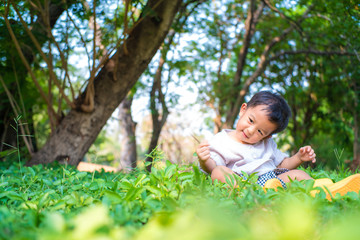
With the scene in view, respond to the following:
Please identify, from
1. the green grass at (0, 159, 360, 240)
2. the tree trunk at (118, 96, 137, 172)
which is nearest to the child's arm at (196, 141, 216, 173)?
the green grass at (0, 159, 360, 240)

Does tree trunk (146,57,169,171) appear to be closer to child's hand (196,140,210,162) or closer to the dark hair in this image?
the dark hair

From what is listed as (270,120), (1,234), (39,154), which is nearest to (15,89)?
(39,154)

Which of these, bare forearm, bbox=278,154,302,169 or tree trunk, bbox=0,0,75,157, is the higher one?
tree trunk, bbox=0,0,75,157

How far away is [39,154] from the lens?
3.68m

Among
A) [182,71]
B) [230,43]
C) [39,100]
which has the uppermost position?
[230,43]

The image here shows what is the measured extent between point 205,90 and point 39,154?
4.52 meters

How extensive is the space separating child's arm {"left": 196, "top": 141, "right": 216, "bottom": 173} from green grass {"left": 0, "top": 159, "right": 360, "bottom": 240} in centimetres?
38

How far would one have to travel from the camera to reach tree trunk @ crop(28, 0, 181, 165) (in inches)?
144

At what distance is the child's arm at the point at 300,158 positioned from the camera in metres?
2.60

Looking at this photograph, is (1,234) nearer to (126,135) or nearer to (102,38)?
(102,38)

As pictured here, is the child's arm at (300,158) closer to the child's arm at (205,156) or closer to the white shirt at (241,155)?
the white shirt at (241,155)

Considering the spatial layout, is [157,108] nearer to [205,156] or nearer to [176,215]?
[205,156]

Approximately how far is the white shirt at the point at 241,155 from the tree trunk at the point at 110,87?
158cm

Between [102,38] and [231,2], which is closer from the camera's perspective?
[102,38]
